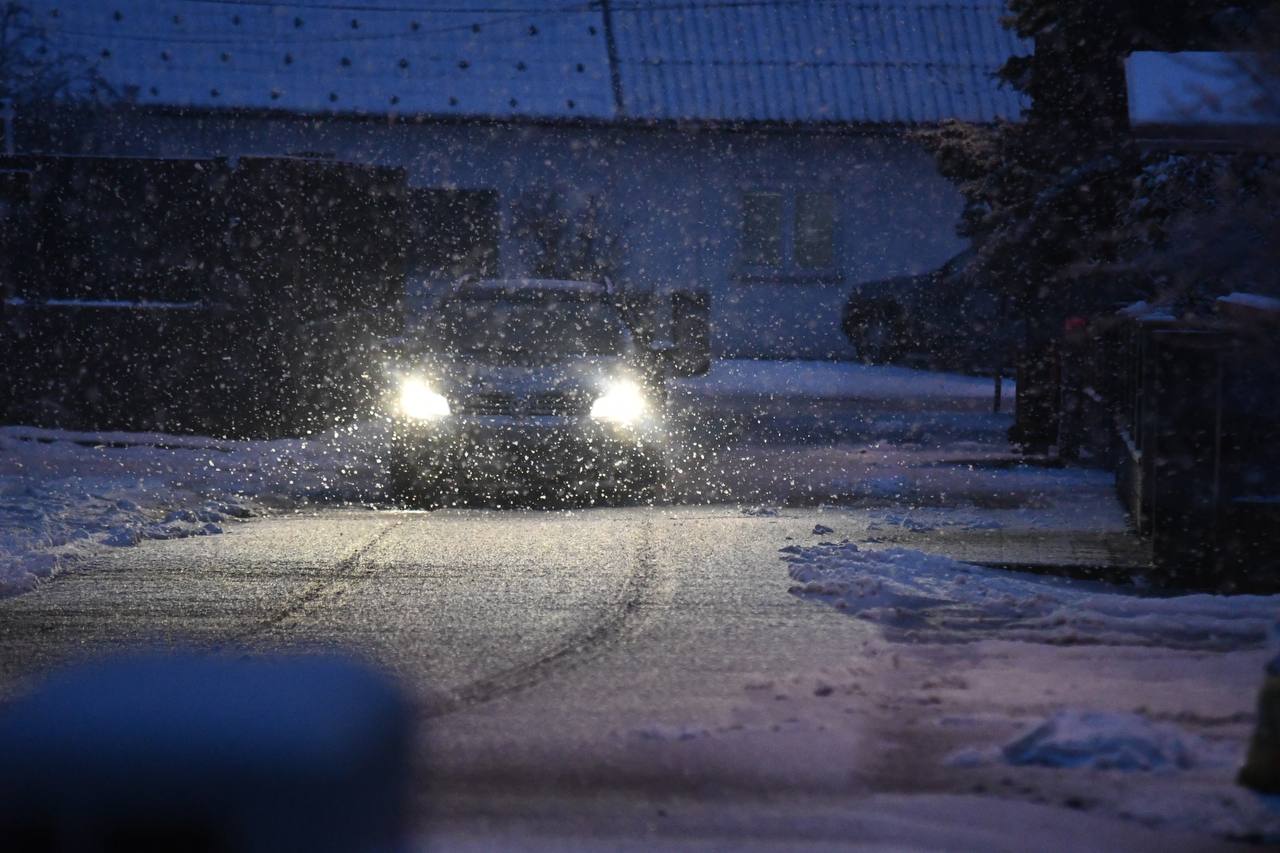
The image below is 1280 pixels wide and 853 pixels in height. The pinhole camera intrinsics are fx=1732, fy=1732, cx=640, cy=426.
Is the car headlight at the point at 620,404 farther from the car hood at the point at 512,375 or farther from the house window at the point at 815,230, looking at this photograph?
the house window at the point at 815,230

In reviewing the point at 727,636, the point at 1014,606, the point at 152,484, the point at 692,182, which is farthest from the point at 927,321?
the point at 727,636

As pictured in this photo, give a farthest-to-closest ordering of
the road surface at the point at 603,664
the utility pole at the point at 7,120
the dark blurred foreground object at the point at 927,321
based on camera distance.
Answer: the utility pole at the point at 7,120 < the dark blurred foreground object at the point at 927,321 < the road surface at the point at 603,664

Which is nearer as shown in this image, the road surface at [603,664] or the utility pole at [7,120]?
the road surface at [603,664]

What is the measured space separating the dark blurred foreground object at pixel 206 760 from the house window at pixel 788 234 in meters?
25.3

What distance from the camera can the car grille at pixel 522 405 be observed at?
43.5 ft

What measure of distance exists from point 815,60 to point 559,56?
4.72 metres

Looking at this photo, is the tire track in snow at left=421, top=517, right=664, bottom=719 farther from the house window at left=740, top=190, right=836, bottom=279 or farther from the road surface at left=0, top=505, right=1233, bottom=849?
the house window at left=740, top=190, right=836, bottom=279

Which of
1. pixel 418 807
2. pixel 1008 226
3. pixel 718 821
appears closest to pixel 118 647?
pixel 418 807

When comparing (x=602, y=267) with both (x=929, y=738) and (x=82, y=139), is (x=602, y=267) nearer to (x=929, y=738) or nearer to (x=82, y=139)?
(x=82, y=139)

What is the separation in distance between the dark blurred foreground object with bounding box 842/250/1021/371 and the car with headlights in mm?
13900

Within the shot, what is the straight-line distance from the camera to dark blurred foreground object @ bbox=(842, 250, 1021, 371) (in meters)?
28.1

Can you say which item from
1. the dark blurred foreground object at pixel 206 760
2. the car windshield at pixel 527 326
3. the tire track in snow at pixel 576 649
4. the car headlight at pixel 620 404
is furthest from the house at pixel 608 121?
the dark blurred foreground object at pixel 206 760

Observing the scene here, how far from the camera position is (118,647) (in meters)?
7.64

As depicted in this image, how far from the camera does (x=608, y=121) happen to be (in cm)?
3045
